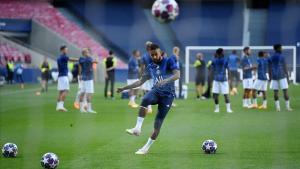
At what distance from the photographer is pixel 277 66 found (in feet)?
46.9

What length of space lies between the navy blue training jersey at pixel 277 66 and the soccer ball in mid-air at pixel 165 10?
9.30 ft

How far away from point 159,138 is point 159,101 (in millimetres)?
Result: 1585

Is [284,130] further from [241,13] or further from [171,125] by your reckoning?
[241,13]

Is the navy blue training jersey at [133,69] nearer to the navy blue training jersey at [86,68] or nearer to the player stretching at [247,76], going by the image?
the navy blue training jersey at [86,68]

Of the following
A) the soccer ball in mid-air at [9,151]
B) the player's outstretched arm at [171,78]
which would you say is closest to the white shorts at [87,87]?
the player's outstretched arm at [171,78]

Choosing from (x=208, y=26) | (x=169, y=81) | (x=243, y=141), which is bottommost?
(x=243, y=141)

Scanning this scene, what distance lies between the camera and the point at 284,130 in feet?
34.7

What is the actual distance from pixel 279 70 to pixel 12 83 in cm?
1851

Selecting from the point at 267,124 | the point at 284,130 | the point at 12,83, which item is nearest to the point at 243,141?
the point at 284,130

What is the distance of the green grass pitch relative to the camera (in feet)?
24.1

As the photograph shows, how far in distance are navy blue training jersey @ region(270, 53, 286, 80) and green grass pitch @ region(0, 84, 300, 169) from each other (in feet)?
2.73

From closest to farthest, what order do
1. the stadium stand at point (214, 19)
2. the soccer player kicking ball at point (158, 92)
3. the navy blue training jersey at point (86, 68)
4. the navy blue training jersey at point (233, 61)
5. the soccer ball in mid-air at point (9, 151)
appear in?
the soccer ball in mid-air at point (9, 151), the soccer player kicking ball at point (158, 92), the stadium stand at point (214, 19), the navy blue training jersey at point (86, 68), the navy blue training jersey at point (233, 61)

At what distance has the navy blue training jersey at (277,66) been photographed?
14.3 metres

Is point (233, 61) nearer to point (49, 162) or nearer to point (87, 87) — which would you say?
point (87, 87)
